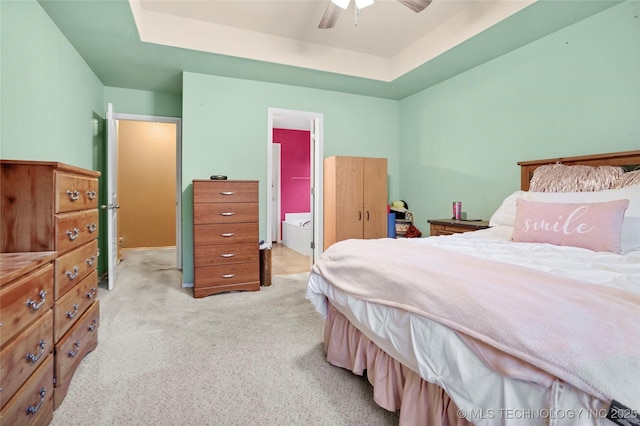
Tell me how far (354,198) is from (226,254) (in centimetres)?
173

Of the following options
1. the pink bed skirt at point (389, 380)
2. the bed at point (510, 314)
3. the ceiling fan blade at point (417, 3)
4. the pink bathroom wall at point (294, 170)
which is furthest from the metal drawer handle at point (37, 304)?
the pink bathroom wall at point (294, 170)

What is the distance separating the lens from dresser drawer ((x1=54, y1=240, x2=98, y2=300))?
1429mm

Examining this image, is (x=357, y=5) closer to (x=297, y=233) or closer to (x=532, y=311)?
(x=532, y=311)

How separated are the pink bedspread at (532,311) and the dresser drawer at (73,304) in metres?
1.42

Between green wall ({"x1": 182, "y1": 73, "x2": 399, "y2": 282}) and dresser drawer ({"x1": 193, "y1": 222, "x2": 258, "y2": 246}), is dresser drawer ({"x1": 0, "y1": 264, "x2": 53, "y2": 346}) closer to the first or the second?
dresser drawer ({"x1": 193, "y1": 222, "x2": 258, "y2": 246})

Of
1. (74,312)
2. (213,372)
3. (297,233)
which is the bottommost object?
(213,372)

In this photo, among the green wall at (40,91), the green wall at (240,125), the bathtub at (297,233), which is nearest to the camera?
the green wall at (40,91)

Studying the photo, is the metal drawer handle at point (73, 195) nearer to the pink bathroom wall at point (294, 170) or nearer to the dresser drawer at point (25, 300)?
the dresser drawer at point (25, 300)

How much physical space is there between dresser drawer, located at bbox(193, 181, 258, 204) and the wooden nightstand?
1948mm

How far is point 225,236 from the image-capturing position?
312 centimetres

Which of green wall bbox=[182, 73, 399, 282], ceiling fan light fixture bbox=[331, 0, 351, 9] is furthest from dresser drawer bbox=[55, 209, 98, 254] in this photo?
ceiling fan light fixture bbox=[331, 0, 351, 9]

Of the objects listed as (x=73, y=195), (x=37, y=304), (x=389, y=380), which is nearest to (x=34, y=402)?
(x=37, y=304)

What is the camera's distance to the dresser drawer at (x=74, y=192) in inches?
56.1

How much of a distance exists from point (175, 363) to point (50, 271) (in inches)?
34.3
